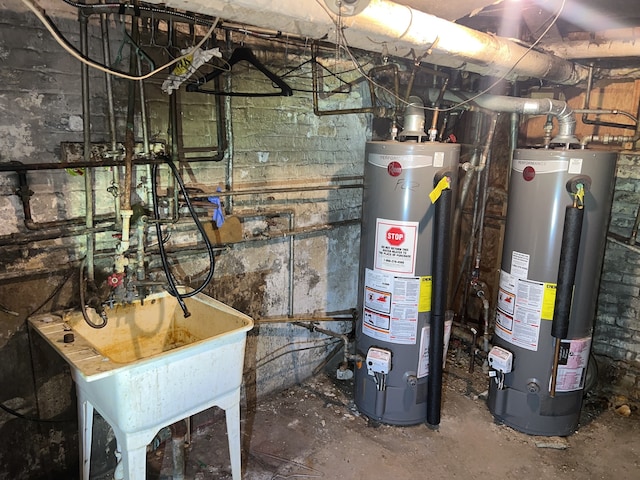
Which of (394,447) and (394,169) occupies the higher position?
(394,169)

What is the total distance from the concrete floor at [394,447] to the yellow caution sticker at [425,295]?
2.18ft

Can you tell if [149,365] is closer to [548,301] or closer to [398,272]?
[398,272]

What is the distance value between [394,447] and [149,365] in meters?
1.39

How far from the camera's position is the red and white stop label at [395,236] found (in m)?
2.30

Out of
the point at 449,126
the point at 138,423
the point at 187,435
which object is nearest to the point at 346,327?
the point at 187,435

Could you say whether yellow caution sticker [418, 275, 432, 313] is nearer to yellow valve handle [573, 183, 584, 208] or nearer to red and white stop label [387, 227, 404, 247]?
red and white stop label [387, 227, 404, 247]

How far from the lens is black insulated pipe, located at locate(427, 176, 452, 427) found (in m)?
2.21

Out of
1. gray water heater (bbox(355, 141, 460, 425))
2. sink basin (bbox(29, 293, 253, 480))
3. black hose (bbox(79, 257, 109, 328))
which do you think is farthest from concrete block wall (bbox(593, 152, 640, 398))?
black hose (bbox(79, 257, 109, 328))

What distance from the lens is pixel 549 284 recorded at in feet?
7.46

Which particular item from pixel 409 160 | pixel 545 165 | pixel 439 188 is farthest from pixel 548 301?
pixel 409 160

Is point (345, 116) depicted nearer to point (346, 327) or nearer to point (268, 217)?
point (268, 217)

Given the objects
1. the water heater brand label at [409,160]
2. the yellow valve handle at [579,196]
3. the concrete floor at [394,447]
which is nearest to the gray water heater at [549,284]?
the yellow valve handle at [579,196]

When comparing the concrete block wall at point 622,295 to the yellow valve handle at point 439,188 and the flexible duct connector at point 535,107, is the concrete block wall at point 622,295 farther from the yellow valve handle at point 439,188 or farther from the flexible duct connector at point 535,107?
the yellow valve handle at point 439,188

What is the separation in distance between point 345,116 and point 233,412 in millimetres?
1716
